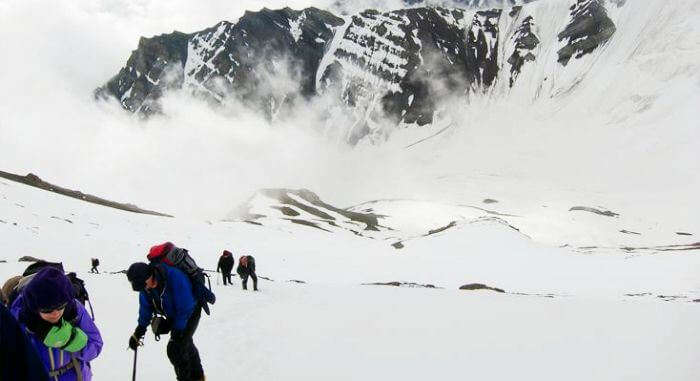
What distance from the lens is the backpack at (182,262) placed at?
6.96 metres

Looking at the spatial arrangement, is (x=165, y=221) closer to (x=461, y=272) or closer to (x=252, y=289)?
(x=461, y=272)

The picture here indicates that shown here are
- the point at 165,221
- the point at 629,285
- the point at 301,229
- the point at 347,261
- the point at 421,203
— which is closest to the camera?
the point at 629,285

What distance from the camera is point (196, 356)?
7367 millimetres

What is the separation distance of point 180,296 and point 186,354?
85 cm

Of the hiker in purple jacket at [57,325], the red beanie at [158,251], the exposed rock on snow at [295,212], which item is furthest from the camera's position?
the exposed rock on snow at [295,212]

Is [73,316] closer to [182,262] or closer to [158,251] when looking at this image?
[158,251]

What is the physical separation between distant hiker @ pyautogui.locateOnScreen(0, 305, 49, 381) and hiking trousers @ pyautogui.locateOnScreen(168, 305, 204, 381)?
15.6 ft

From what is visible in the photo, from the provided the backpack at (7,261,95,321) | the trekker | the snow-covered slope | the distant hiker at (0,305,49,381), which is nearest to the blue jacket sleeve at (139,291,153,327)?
the trekker

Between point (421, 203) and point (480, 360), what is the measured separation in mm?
122933

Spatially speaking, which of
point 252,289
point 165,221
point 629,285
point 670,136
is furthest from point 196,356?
point 670,136

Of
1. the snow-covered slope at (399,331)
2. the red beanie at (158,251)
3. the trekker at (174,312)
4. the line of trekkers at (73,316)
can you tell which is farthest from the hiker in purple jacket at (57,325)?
the snow-covered slope at (399,331)

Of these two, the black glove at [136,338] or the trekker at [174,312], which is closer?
the trekker at [174,312]

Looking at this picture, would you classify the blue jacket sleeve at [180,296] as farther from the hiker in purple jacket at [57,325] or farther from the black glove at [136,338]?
the hiker in purple jacket at [57,325]

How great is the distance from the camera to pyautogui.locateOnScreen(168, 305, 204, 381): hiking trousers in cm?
716
